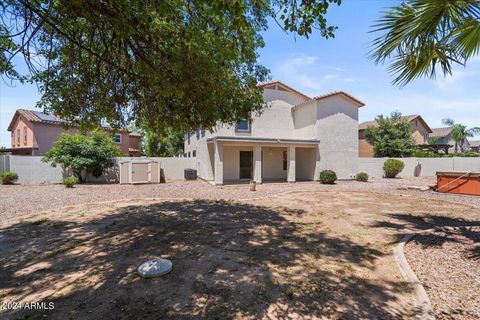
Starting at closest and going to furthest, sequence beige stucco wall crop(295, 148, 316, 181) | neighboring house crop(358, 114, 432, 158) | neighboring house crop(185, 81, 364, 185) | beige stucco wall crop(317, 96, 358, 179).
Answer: neighboring house crop(185, 81, 364, 185) < beige stucco wall crop(317, 96, 358, 179) < beige stucco wall crop(295, 148, 316, 181) < neighboring house crop(358, 114, 432, 158)

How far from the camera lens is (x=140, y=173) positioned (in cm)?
1698

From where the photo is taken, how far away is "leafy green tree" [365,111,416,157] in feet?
89.6

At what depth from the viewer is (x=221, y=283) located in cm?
385

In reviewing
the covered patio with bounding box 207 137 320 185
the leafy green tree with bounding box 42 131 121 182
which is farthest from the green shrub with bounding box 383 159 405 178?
the leafy green tree with bounding box 42 131 121 182

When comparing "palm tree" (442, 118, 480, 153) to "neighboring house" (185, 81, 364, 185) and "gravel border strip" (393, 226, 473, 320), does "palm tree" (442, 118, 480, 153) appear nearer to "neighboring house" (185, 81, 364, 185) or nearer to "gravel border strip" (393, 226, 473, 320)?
"neighboring house" (185, 81, 364, 185)

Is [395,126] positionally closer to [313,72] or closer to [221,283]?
[313,72]

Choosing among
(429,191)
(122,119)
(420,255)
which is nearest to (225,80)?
(122,119)

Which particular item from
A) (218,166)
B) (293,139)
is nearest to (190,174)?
(218,166)

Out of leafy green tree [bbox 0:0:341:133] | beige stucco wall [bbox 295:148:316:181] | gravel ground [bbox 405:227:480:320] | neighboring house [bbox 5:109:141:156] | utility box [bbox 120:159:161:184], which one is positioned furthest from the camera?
neighboring house [bbox 5:109:141:156]

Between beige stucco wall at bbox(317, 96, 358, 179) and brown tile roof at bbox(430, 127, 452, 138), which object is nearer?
beige stucco wall at bbox(317, 96, 358, 179)

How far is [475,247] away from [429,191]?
417 inches

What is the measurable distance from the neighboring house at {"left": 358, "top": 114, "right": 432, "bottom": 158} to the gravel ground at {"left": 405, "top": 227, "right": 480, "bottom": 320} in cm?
3023

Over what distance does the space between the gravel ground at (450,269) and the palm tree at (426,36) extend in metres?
3.59

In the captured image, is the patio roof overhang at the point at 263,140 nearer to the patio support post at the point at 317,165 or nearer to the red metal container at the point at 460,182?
the patio support post at the point at 317,165
